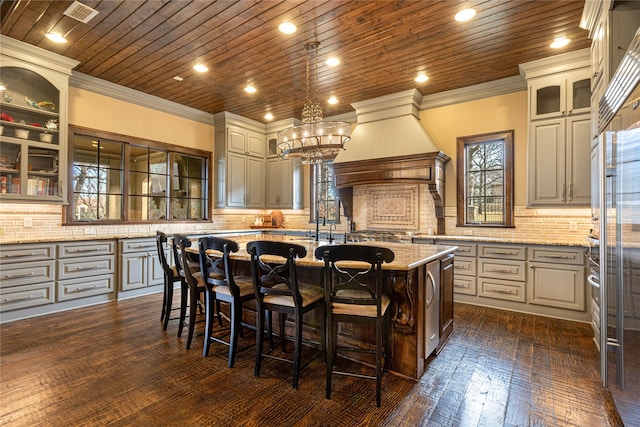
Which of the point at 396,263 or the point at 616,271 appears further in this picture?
the point at 396,263

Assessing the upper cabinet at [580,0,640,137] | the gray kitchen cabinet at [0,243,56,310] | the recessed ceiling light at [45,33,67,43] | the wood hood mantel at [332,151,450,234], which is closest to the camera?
the upper cabinet at [580,0,640,137]

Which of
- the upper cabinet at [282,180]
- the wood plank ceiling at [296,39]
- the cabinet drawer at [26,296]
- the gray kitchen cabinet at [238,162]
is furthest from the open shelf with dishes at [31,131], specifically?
the upper cabinet at [282,180]

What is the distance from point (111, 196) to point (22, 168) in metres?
1.24

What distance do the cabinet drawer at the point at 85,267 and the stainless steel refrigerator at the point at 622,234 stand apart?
5.15 metres

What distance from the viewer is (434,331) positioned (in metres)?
2.64

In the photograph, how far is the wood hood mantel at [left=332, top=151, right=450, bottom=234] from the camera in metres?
4.61

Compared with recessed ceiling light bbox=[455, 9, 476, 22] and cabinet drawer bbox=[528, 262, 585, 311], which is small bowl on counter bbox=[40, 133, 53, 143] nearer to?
recessed ceiling light bbox=[455, 9, 476, 22]

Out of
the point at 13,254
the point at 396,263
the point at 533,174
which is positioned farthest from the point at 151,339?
the point at 533,174

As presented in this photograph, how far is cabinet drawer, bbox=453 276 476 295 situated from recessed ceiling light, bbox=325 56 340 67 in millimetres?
3225

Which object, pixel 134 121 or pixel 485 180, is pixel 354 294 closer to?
pixel 485 180

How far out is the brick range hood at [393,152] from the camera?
4660mm

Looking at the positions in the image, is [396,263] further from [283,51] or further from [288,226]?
[288,226]

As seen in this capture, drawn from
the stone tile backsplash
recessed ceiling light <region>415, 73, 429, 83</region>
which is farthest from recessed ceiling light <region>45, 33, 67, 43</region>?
recessed ceiling light <region>415, 73, 429, 83</region>

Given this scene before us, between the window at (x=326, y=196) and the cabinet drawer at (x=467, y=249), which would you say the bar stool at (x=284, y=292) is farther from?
the window at (x=326, y=196)
